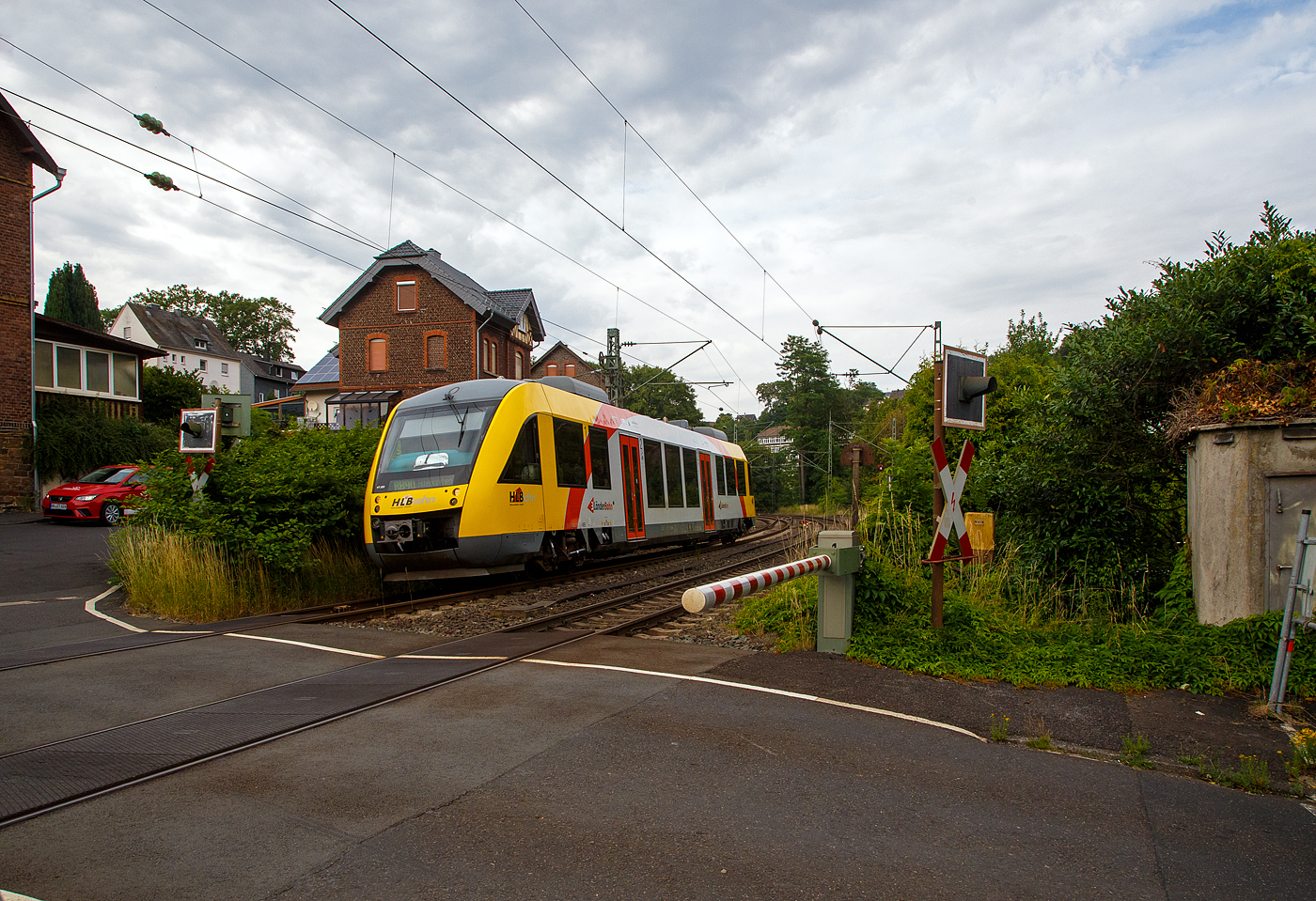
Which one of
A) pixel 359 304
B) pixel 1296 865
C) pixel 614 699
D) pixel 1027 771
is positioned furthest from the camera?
pixel 359 304

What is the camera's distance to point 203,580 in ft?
30.8

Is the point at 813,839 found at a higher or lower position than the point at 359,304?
lower

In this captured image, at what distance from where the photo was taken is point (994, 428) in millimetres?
15281

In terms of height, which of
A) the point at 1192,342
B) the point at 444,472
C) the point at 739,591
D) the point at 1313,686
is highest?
the point at 1192,342

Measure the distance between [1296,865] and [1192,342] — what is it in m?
6.61

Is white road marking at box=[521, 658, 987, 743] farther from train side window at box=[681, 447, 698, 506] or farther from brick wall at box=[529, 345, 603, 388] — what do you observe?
brick wall at box=[529, 345, 603, 388]

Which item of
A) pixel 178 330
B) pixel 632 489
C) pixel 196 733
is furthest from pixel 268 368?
pixel 196 733

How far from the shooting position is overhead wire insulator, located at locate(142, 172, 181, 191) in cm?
988

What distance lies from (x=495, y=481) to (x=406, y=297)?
29449mm

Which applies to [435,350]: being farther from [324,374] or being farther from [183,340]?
[183,340]

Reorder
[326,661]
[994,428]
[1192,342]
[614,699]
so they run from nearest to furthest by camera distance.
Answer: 1. [614,699]
2. [326,661]
3. [1192,342]
4. [994,428]

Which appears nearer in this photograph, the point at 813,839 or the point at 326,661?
the point at 813,839

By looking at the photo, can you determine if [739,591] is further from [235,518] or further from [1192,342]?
[235,518]

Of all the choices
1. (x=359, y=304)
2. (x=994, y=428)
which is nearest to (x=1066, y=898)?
(x=994, y=428)
